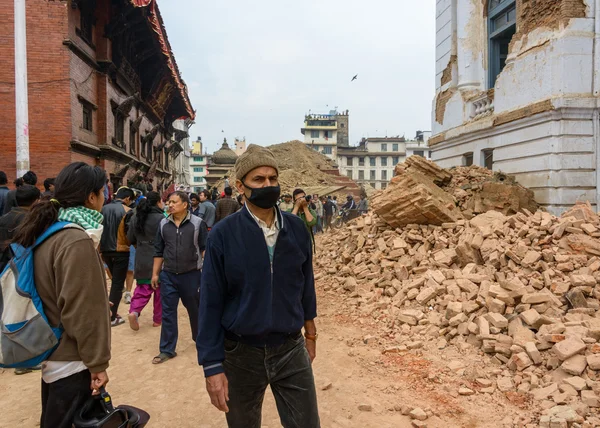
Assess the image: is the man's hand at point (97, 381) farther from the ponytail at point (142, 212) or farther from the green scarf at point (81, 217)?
the ponytail at point (142, 212)

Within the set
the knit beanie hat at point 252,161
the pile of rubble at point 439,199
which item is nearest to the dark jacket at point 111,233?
the knit beanie hat at point 252,161

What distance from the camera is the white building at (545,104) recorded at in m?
8.37

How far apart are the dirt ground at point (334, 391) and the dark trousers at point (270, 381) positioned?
4.35 feet

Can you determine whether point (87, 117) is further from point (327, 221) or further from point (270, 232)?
point (270, 232)

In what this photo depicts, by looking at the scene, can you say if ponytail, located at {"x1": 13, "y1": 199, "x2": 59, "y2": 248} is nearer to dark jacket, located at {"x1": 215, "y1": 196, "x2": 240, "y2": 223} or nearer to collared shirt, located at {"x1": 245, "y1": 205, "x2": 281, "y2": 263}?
collared shirt, located at {"x1": 245, "y1": 205, "x2": 281, "y2": 263}

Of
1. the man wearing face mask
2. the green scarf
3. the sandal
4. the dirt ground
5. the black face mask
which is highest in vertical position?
the black face mask

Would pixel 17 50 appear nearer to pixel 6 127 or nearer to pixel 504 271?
pixel 6 127

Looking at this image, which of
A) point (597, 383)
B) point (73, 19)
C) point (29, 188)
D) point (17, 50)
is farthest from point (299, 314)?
point (73, 19)

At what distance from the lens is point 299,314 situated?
7.16ft

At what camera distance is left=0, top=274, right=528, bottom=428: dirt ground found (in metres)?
3.38

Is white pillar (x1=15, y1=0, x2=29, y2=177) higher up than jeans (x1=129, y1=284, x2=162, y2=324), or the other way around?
white pillar (x1=15, y1=0, x2=29, y2=177)

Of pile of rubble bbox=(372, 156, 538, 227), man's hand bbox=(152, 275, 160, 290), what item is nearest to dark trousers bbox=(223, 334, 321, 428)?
man's hand bbox=(152, 275, 160, 290)

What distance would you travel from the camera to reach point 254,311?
2.03 meters

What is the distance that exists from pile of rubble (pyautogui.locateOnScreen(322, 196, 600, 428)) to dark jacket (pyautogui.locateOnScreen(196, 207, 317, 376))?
8.60ft
